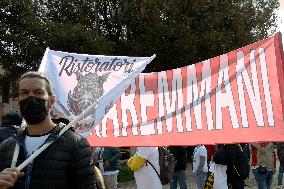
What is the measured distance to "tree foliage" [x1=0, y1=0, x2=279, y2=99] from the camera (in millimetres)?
21562

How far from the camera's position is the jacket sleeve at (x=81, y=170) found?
297cm

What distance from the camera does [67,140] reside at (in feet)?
9.88

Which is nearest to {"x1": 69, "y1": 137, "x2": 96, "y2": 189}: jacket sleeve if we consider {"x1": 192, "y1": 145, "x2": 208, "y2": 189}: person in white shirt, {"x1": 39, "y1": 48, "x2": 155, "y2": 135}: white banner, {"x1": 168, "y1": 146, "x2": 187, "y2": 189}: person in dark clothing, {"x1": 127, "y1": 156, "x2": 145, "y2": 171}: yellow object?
{"x1": 39, "y1": 48, "x2": 155, "y2": 135}: white banner

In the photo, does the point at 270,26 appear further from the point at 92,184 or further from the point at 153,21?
the point at 92,184

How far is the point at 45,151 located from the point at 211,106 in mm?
2132

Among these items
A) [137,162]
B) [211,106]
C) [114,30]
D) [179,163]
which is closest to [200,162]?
[179,163]

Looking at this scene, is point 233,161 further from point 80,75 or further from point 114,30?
point 114,30

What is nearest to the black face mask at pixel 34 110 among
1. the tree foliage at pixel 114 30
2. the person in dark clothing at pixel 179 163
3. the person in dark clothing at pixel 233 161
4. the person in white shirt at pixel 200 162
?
the person in dark clothing at pixel 233 161

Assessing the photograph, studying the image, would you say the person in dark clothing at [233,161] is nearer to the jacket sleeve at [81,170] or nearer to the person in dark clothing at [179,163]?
the person in dark clothing at [179,163]

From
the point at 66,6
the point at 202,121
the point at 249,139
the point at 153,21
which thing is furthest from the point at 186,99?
the point at 66,6

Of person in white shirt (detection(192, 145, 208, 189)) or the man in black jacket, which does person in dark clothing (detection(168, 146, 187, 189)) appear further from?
the man in black jacket

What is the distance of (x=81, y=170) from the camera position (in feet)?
9.74

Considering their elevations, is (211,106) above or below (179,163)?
above

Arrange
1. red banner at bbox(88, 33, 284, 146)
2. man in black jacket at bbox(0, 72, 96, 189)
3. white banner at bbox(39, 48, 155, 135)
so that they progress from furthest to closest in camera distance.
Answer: white banner at bbox(39, 48, 155, 135) → red banner at bbox(88, 33, 284, 146) → man in black jacket at bbox(0, 72, 96, 189)
